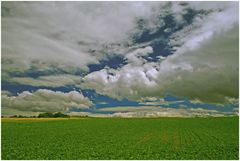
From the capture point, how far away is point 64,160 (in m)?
22.1

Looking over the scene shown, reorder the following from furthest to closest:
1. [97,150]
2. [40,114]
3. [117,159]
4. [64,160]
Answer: [40,114] < [97,150] < [117,159] < [64,160]

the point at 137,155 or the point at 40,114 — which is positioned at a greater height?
the point at 40,114

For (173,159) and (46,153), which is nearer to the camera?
(173,159)

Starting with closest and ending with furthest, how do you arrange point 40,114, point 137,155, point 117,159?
1. point 117,159
2. point 137,155
3. point 40,114

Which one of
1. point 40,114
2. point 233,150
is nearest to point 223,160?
point 233,150

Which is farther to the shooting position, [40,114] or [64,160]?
[40,114]

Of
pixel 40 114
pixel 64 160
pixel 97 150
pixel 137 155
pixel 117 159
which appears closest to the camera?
pixel 64 160

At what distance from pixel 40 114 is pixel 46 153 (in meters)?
124

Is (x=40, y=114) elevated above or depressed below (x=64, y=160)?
above

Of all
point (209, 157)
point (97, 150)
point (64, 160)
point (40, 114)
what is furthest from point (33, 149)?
point (40, 114)

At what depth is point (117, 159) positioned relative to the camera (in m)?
23.8

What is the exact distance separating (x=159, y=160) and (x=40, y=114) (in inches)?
5106

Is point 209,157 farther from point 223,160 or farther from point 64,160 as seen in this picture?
point 64,160

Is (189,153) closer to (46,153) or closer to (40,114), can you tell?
(46,153)
